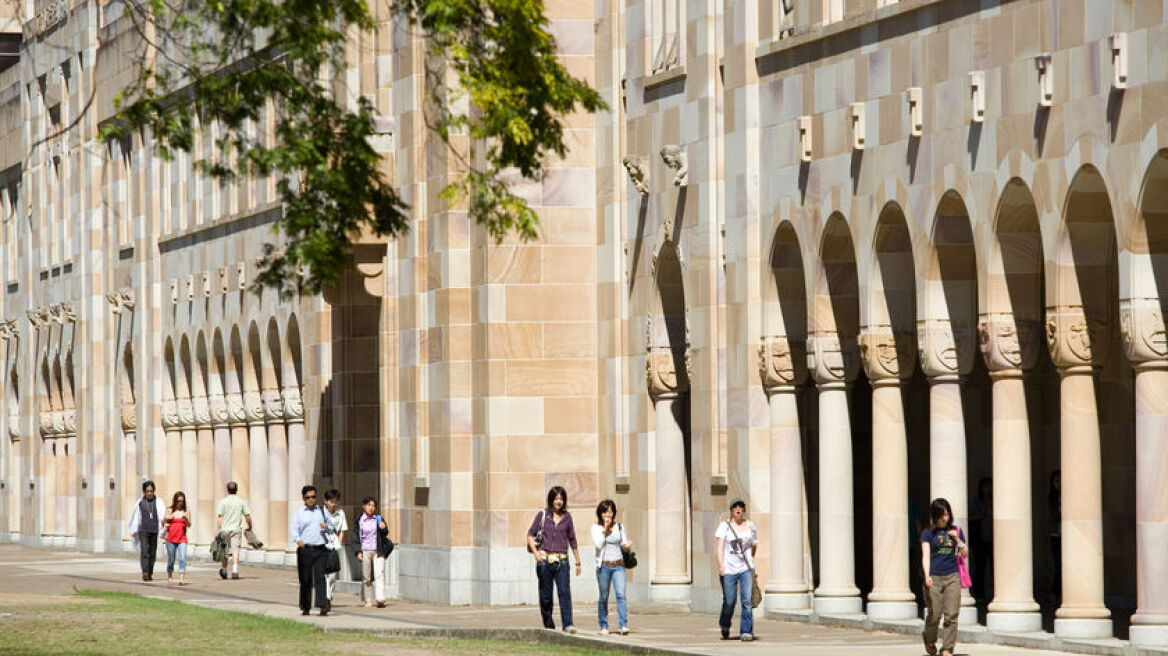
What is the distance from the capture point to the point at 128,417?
69.3 m

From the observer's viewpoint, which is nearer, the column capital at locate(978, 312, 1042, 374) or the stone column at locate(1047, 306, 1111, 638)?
the stone column at locate(1047, 306, 1111, 638)

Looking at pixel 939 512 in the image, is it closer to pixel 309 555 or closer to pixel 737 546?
pixel 737 546

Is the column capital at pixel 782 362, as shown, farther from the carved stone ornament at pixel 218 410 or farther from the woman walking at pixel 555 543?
the carved stone ornament at pixel 218 410

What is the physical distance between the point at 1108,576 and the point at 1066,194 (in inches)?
305

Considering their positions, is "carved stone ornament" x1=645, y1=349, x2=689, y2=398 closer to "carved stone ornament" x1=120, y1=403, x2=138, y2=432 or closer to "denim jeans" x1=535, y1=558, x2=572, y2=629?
"denim jeans" x1=535, y1=558, x2=572, y2=629

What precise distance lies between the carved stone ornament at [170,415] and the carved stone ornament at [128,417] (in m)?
2.24

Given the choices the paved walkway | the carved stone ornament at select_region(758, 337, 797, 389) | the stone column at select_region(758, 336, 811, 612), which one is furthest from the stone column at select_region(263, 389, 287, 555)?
the carved stone ornament at select_region(758, 337, 797, 389)

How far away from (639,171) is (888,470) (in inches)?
305

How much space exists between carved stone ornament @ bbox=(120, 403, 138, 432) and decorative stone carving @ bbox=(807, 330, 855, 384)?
37326 mm

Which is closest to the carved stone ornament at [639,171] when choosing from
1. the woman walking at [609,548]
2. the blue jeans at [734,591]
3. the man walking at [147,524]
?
the woman walking at [609,548]

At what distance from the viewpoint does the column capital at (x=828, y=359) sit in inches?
1336

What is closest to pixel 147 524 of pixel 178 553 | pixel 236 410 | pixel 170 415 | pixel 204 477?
pixel 178 553

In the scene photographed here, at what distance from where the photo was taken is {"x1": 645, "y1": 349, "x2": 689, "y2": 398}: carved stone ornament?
127ft

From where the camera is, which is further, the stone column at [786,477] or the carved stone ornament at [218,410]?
the carved stone ornament at [218,410]
